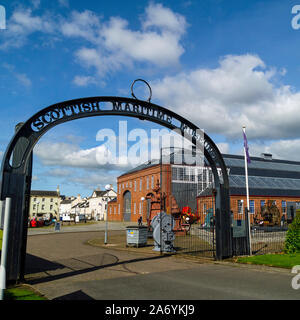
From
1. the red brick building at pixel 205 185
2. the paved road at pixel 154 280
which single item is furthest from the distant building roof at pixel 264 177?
the paved road at pixel 154 280

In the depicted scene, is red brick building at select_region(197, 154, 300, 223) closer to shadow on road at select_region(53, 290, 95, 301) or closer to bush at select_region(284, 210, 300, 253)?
bush at select_region(284, 210, 300, 253)

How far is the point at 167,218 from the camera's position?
1389 centimetres

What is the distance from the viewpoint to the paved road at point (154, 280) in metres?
6.34

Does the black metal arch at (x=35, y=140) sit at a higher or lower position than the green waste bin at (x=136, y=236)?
higher

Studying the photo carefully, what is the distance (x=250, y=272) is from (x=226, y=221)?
284cm

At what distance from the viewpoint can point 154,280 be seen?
25.6 feet

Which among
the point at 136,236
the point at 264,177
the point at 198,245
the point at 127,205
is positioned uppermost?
the point at 264,177

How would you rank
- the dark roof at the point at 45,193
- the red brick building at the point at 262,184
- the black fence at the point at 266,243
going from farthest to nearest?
the dark roof at the point at 45,193 < the red brick building at the point at 262,184 < the black fence at the point at 266,243

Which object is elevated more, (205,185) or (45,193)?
(45,193)

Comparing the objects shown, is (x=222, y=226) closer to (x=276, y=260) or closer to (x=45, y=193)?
(x=276, y=260)

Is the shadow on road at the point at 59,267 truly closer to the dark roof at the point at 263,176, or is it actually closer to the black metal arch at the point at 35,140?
the black metal arch at the point at 35,140

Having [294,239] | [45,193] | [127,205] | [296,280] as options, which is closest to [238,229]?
[294,239]
